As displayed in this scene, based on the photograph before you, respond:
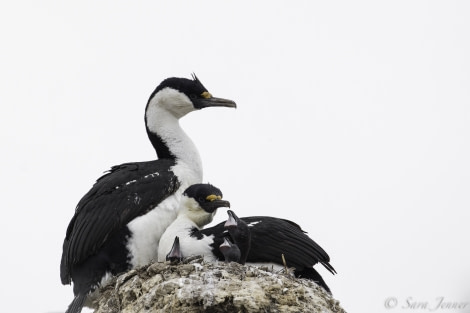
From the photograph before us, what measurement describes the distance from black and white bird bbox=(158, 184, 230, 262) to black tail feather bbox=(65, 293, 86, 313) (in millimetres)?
832

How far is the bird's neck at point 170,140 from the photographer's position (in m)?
10.3

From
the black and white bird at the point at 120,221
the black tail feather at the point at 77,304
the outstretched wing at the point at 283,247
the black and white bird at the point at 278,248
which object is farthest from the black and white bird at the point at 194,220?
the black tail feather at the point at 77,304

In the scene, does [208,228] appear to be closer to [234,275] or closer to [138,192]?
[138,192]

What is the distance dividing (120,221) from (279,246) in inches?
62.2

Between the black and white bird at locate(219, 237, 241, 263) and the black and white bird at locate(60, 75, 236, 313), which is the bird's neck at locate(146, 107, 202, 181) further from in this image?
the black and white bird at locate(219, 237, 241, 263)

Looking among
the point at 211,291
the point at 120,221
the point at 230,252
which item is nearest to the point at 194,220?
the point at 120,221

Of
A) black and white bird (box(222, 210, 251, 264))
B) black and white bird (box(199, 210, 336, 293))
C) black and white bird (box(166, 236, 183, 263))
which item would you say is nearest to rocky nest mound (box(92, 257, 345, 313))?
black and white bird (box(166, 236, 183, 263))

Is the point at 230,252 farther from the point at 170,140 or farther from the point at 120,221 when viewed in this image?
the point at 170,140

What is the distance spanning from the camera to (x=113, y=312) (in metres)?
8.09

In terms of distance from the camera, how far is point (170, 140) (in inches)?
409

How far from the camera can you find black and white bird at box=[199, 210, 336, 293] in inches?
348

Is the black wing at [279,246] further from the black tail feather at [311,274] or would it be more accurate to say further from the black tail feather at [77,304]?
the black tail feather at [77,304]

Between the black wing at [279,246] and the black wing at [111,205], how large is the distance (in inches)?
27.3

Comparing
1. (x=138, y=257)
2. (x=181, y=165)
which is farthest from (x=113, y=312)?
(x=181, y=165)
